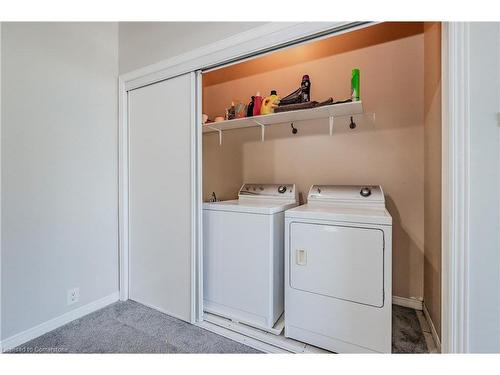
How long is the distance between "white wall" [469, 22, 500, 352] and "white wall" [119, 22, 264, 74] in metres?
1.14

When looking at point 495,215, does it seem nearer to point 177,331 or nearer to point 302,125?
point 302,125

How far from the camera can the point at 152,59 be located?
1899mm

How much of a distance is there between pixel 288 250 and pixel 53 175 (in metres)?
1.77

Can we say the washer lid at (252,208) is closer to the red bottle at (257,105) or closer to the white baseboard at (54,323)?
the red bottle at (257,105)

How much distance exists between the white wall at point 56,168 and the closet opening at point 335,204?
932 mm

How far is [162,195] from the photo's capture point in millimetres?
1892

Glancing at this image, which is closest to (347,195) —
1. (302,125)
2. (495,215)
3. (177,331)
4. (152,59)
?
(302,125)

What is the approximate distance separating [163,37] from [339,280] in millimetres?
2224

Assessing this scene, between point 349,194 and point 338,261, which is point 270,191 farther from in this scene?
point 338,261

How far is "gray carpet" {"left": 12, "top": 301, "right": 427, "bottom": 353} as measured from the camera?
4.82 ft

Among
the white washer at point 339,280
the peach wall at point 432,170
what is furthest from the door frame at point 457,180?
the peach wall at point 432,170

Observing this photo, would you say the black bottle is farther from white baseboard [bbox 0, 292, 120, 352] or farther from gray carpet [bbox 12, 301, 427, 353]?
white baseboard [bbox 0, 292, 120, 352]

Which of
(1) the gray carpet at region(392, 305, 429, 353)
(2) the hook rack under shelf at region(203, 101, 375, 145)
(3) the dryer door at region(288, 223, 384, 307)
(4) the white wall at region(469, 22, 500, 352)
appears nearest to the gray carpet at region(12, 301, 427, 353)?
(1) the gray carpet at region(392, 305, 429, 353)
